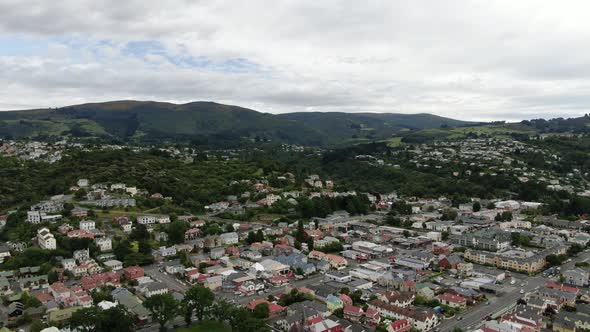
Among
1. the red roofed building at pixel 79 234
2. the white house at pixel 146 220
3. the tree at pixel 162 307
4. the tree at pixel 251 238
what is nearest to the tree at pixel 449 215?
the tree at pixel 251 238

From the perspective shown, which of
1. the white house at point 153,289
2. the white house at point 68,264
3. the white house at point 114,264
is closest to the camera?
the white house at point 153,289

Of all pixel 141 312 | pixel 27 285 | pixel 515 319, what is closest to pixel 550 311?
pixel 515 319

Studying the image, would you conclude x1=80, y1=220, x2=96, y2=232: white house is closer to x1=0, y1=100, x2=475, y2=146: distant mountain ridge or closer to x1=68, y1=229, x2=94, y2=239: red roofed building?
x1=68, y1=229, x2=94, y2=239: red roofed building

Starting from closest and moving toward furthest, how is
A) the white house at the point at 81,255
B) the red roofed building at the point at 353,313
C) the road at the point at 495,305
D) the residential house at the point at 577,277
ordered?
the road at the point at 495,305
the red roofed building at the point at 353,313
the residential house at the point at 577,277
the white house at the point at 81,255

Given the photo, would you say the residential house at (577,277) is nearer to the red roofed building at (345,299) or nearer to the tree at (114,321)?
the red roofed building at (345,299)

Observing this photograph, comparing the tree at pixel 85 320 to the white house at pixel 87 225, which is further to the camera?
the white house at pixel 87 225

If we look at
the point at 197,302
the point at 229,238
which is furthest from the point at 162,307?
the point at 229,238

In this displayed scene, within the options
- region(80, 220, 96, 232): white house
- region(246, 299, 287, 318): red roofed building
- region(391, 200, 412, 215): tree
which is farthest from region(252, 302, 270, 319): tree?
region(391, 200, 412, 215): tree

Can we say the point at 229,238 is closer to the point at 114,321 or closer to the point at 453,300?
the point at 114,321
